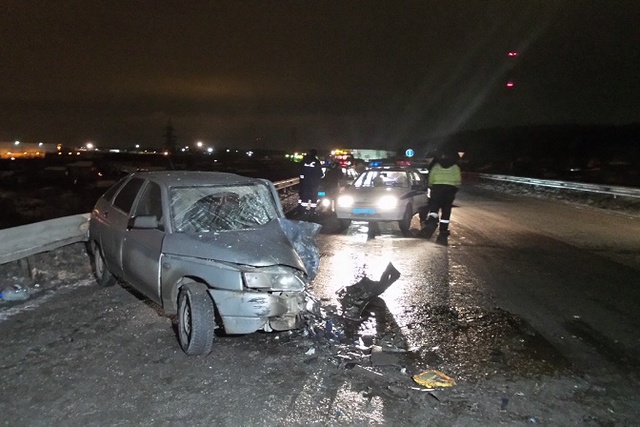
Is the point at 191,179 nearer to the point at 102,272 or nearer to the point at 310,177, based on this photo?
the point at 102,272

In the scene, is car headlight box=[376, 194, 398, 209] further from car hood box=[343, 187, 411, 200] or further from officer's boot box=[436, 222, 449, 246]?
officer's boot box=[436, 222, 449, 246]

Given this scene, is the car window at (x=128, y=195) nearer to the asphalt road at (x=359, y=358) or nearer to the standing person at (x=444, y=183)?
the asphalt road at (x=359, y=358)

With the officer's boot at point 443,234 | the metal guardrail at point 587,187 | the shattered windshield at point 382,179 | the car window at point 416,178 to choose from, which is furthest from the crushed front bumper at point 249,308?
the metal guardrail at point 587,187

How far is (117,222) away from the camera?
6438 millimetres

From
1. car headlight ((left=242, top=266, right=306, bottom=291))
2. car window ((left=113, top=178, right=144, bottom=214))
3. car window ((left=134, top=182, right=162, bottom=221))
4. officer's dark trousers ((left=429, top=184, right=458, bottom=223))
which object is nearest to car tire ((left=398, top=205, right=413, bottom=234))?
officer's dark trousers ((left=429, top=184, right=458, bottom=223))

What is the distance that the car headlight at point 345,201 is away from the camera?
42.6 feet

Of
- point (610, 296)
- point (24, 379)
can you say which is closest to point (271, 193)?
point (24, 379)

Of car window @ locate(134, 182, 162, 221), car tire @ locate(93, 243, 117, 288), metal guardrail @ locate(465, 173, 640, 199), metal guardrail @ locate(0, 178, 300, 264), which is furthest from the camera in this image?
metal guardrail @ locate(465, 173, 640, 199)

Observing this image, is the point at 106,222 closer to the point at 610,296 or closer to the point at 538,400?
the point at 538,400

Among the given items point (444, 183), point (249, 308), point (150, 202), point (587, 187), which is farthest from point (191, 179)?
point (587, 187)

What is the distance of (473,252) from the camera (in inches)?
400

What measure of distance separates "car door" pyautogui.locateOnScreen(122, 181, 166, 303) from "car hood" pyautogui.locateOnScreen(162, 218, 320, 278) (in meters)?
0.26

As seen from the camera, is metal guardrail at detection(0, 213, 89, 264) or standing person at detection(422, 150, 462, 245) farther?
standing person at detection(422, 150, 462, 245)

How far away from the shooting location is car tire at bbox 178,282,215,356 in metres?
4.71
